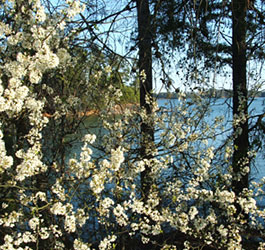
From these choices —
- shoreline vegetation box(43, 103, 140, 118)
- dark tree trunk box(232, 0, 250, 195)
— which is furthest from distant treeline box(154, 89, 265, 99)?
shoreline vegetation box(43, 103, 140, 118)

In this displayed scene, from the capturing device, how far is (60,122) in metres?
3.15

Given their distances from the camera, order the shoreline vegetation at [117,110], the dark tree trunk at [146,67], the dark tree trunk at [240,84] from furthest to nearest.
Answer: the dark tree trunk at [240,84]
the shoreline vegetation at [117,110]
the dark tree trunk at [146,67]

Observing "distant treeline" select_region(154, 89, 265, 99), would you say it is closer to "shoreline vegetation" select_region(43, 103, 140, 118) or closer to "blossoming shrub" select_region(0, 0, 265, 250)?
"blossoming shrub" select_region(0, 0, 265, 250)

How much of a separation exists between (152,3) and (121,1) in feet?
1.35

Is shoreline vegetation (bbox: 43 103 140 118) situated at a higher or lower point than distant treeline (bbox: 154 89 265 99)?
lower

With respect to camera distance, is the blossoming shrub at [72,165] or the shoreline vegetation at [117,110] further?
the shoreline vegetation at [117,110]

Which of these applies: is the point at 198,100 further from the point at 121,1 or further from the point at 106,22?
the point at 121,1

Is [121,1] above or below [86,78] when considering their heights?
above

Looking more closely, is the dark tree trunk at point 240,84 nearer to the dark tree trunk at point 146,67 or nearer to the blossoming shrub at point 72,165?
the blossoming shrub at point 72,165

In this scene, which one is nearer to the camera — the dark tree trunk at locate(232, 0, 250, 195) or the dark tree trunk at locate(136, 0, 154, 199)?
the dark tree trunk at locate(136, 0, 154, 199)

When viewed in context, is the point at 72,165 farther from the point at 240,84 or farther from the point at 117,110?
the point at 240,84

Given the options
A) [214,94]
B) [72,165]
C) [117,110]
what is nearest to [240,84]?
[214,94]

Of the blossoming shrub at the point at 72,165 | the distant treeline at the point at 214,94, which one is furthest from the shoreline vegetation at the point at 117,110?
the distant treeline at the point at 214,94

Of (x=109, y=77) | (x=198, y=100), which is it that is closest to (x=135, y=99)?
(x=109, y=77)
